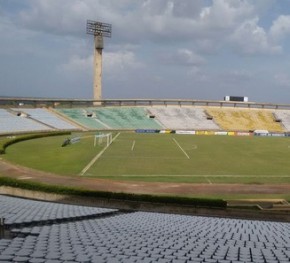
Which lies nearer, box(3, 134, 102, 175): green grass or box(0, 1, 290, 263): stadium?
box(0, 1, 290, 263): stadium

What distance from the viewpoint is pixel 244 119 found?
106m

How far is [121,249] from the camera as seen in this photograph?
10.6m

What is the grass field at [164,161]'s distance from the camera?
121 ft

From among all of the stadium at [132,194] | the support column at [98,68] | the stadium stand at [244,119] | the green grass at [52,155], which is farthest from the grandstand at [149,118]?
the green grass at [52,155]

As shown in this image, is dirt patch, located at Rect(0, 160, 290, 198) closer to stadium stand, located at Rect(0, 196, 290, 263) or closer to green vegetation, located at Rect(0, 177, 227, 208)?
green vegetation, located at Rect(0, 177, 227, 208)

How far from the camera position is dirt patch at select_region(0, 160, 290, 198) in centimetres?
3075

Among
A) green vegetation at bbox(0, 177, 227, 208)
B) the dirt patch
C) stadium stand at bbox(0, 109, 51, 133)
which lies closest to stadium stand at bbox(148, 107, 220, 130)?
stadium stand at bbox(0, 109, 51, 133)

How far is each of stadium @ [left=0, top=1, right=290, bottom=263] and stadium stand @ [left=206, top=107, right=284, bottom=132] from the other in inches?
42.4

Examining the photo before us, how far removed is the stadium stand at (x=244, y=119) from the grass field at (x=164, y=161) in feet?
123

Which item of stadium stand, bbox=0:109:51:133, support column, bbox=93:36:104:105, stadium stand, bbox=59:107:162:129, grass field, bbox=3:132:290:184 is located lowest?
grass field, bbox=3:132:290:184

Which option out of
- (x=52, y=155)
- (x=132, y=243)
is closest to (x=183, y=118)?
(x=52, y=155)

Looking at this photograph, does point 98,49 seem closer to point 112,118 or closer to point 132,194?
point 112,118

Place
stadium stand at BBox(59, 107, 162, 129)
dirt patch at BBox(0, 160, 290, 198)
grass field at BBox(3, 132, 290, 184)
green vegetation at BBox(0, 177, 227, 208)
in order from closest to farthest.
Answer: green vegetation at BBox(0, 177, 227, 208) → dirt patch at BBox(0, 160, 290, 198) → grass field at BBox(3, 132, 290, 184) → stadium stand at BBox(59, 107, 162, 129)

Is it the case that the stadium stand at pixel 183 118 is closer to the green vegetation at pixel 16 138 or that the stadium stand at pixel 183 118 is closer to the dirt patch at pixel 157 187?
the green vegetation at pixel 16 138
